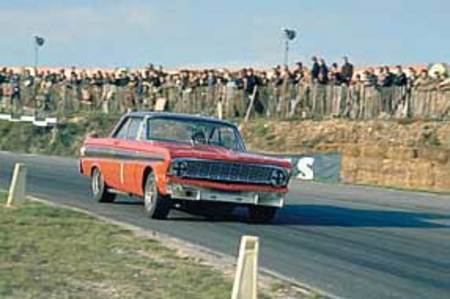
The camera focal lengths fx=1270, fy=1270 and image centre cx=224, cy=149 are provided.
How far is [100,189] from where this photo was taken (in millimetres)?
21328

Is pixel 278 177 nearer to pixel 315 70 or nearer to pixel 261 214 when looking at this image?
pixel 261 214

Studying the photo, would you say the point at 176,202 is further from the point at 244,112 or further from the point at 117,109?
the point at 117,109

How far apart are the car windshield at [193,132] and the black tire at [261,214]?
3.72 ft

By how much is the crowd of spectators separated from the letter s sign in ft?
19.0

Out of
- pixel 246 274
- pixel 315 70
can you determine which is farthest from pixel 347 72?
pixel 246 274

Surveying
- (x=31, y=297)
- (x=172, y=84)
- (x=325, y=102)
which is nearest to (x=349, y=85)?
(x=325, y=102)

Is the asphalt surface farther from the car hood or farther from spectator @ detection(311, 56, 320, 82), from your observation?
spectator @ detection(311, 56, 320, 82)

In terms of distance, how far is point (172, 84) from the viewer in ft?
161

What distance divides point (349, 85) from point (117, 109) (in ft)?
40.7

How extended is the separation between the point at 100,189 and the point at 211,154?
3718mm

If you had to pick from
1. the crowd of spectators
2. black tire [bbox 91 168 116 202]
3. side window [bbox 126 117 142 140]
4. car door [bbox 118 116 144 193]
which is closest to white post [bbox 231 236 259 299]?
car door [bbox 118 116 144 193]

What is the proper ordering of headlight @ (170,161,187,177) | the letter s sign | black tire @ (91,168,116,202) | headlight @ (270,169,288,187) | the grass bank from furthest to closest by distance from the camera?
1. the letter s sign
2. black tire @ (91,168,116,202)
3. headlight @ (270,169,288,187)
4. headlight @ (170,161,187,177)
5. the grass bank

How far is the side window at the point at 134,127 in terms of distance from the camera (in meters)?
20.0

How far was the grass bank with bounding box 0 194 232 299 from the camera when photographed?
11453mm
